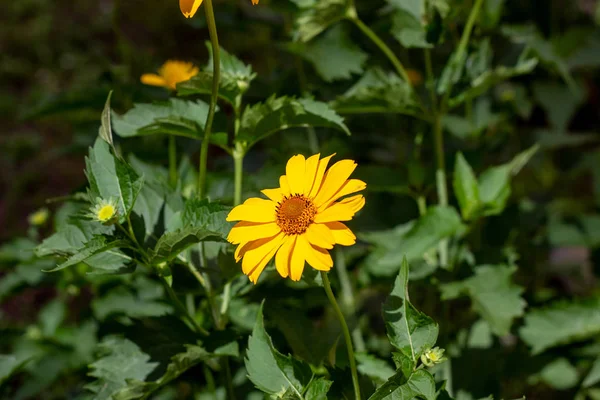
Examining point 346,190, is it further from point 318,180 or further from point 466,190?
point 466,190

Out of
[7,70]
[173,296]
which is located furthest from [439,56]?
[7,70]

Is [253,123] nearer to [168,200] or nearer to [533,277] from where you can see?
[168,200]

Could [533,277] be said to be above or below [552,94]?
below

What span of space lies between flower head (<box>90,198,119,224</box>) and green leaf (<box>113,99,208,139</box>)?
0.21 meters

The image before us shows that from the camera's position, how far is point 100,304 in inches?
62.9

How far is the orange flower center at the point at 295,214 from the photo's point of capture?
898 millimetres

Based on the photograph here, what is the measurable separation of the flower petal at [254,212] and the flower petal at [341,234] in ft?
0.33

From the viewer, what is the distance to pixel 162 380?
1.03m

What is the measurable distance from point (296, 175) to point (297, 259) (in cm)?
16

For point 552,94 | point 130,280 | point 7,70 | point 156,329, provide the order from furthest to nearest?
point 7,70 < point 552,94 < point 130,280 < point 156,329

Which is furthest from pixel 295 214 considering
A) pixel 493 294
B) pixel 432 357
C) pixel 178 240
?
pixel 493 294

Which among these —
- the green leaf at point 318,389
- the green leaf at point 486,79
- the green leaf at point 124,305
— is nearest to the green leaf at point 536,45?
the green leaf at point 486,79

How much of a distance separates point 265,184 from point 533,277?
0.95m

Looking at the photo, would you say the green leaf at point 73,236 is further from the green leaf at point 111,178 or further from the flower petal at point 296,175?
the flower petal at point 296,175
